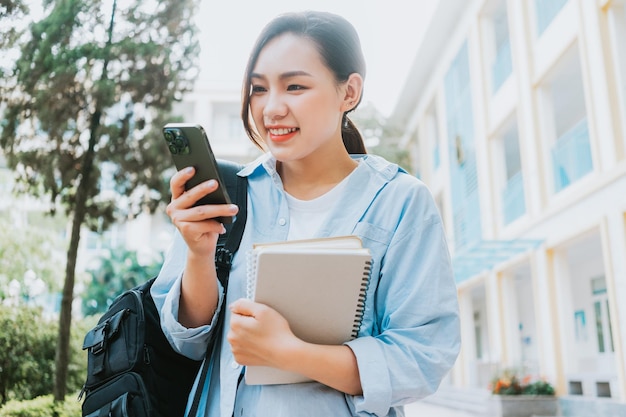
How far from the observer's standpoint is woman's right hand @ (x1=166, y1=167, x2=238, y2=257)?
105cm

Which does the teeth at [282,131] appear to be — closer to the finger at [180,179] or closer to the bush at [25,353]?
the finger at [180,179]

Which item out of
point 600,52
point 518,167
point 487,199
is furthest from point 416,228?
point 518,167

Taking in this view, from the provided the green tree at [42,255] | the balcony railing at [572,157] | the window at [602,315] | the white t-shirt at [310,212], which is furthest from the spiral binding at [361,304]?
the window at [602,315]

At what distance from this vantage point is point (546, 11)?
11.2 metres

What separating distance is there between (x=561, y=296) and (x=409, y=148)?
10937 mm

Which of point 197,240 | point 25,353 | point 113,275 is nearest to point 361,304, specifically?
point 197,240

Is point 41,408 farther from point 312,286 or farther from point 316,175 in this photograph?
point 312,286

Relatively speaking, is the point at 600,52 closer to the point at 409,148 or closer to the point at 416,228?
the point at 416,228

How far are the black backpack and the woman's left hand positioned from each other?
230mm

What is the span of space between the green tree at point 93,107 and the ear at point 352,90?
4.12 meters

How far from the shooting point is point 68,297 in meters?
5.70

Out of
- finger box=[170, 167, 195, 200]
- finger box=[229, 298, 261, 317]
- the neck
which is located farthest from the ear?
finger box=[229, 298, 261, 317]

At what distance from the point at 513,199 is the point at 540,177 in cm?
169

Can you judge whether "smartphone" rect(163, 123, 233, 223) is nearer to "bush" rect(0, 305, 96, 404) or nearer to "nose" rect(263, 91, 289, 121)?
"nose" rect(263, 91, 289, 121)
